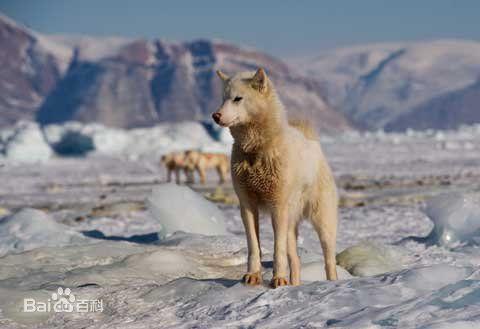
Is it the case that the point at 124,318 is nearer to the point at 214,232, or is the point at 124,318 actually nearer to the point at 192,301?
the point at 192,301

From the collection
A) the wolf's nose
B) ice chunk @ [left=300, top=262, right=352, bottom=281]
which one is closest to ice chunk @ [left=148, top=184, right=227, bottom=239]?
ice chunk @ [left=300, top=262, right=352, bottom=281]

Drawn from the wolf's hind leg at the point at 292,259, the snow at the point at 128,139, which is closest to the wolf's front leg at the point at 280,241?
the wolf's hind leg at the point at 292,259

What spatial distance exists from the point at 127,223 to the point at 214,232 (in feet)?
15.8

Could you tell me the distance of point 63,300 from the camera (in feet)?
18.4

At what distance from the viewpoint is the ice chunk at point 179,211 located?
32.1 ft

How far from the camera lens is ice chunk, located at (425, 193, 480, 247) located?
928 cm

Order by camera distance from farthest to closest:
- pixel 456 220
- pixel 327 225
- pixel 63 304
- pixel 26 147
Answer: pixel 26 147, pixel 456 220, pixel 327 225, pixel 63 304

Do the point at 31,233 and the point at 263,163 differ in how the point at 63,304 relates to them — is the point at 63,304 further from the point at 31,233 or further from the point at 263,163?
the point at 31,233

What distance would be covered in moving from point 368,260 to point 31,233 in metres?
4.82

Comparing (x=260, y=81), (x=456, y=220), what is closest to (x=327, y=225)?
(x=260, y=81)

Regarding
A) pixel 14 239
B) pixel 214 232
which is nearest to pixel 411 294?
pixel 214 232

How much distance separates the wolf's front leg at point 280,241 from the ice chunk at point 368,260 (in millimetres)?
2044

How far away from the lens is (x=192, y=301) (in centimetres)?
530

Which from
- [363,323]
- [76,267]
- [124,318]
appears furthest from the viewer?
[76,267]
